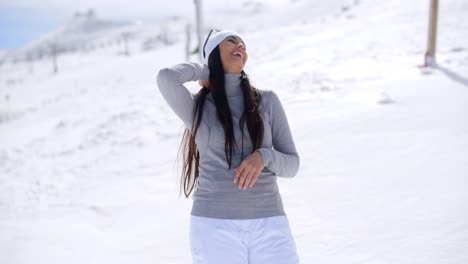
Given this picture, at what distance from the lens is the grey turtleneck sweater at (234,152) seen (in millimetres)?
1719

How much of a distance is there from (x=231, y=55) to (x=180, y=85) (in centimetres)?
25

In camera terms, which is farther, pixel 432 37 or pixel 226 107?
pixel 432 37

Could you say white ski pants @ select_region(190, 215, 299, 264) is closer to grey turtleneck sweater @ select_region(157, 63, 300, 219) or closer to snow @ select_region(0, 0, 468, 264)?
grey turtleneck sweater @ select_region(157, 63, 300, 219)

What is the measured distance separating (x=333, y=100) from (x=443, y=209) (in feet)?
11.8

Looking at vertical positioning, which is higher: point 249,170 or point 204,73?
point 204,73

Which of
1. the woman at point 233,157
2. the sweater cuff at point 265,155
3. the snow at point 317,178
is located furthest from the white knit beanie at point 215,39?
the snow at point 317,178

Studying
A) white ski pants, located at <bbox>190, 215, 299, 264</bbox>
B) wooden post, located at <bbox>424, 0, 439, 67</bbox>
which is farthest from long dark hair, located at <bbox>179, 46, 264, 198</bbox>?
wooden post, located at <bbox>424, 0, 439, 67</bbox>

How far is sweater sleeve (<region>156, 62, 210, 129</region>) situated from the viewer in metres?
1.86

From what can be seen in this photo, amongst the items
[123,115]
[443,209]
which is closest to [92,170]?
[123,115]

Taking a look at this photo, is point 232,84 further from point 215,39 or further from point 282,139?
point 282,139

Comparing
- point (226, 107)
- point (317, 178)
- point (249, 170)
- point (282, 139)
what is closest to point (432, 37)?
point (317, 178)

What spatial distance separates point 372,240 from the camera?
10.5 feet

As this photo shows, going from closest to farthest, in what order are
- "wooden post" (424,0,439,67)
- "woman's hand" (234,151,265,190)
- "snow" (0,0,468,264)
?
"woman's hand" (234,151,265,190) < "snow" (0,0,468,264) < "wooden post" (424,0,439,67)

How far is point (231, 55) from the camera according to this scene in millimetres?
1885
